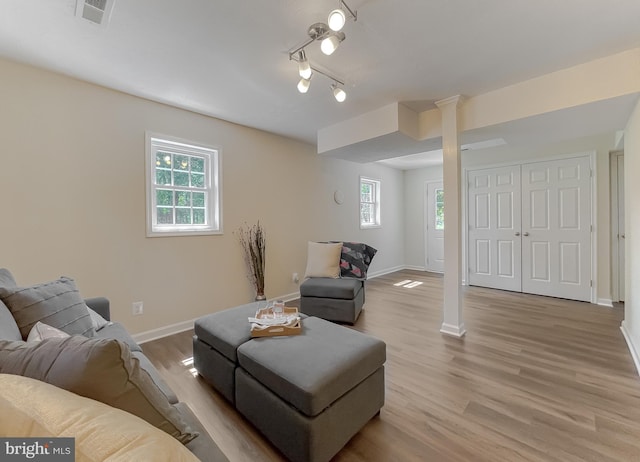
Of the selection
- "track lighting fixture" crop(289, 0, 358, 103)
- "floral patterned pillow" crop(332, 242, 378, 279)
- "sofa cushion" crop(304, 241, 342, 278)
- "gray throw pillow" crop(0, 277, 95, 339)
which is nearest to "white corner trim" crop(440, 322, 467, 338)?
"floral patterned pillow" crop(332, 242, 378, 279)

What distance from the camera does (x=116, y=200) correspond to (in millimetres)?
2637

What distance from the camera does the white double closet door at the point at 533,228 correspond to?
12.7 feet

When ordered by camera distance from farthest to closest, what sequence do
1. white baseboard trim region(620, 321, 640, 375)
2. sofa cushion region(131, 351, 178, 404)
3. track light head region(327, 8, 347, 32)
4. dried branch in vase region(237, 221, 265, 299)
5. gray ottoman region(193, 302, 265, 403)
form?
dried branch in vase region(237, 221, 265, 299) → white baseboard trim region(620, 321, 640, 375) → gray ottoman region(193, 302, 265, 403) → track light head region(327, 8, 347, 32) → sofa cushion region(131, 351, 178, 404)

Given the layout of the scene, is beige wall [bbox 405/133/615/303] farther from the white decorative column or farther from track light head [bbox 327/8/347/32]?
track light head [bbox 327/8/347/32]

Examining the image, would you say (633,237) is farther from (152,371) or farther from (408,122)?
(152,371)

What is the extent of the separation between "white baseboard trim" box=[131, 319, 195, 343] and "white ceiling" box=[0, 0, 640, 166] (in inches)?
92.8

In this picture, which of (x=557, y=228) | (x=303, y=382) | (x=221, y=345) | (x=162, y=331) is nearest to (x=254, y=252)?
(x=162, y=331)

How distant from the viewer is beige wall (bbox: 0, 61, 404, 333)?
221 centimetres

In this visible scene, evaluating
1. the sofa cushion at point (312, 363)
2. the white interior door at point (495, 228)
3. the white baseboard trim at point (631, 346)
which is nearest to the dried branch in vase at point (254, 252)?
the sofa cushion at point (312, 363)

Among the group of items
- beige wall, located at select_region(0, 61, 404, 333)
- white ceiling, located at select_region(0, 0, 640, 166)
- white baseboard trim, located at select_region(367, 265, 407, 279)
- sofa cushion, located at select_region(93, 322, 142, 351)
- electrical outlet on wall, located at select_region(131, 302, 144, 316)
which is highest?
white ceiling, located at select_region(0, 0, 640, 166)

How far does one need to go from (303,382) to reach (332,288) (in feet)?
6.52

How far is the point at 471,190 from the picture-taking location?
15.9 feet

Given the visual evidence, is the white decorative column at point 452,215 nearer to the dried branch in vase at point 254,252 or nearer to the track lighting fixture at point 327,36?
the track lighting fixture at point 327,36

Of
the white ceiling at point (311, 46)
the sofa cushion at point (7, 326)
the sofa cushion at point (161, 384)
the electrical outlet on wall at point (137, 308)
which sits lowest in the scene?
the electrical outlet on wall at point (137, 308)
